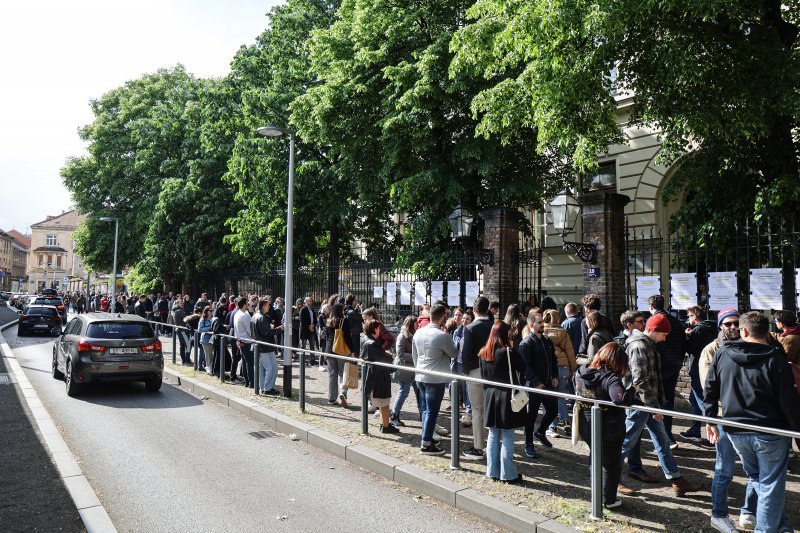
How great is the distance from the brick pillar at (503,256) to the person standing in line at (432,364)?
6.17 meters

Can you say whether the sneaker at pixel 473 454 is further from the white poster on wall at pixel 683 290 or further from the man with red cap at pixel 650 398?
the white poster on wall at pixel 683 290

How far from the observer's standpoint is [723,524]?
4688 mm

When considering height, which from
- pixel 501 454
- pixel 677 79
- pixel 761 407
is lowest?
pixel 501 454

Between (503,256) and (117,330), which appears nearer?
(117,330)

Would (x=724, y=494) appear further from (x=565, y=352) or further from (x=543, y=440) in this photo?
(x=565, y=352)

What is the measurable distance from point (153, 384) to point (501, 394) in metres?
8.34

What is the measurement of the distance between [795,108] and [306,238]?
16582 mm

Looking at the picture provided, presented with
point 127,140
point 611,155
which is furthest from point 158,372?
point 127,140

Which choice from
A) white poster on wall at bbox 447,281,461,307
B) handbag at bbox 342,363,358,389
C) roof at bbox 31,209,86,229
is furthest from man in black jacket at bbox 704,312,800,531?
roof at bbox 31,209,86,229

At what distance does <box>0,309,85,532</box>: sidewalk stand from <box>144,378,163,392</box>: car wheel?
8.97 ft

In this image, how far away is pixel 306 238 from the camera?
2209 centimetres

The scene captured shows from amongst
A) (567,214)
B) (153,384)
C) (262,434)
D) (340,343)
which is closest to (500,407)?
(262,434)

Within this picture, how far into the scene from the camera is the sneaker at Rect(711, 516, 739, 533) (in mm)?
4645

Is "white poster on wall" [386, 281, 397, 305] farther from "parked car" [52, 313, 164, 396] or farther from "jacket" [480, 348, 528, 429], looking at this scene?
"jacket" [480, 348, 528, 429]
